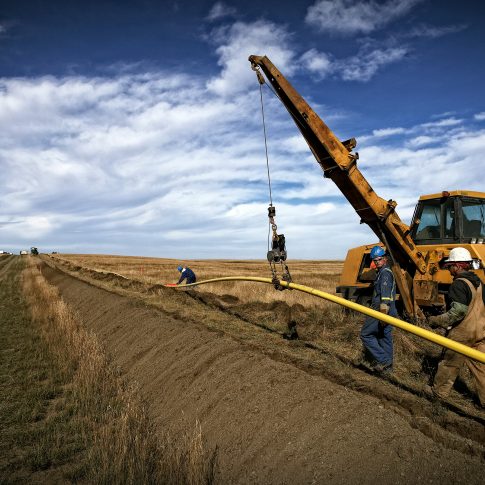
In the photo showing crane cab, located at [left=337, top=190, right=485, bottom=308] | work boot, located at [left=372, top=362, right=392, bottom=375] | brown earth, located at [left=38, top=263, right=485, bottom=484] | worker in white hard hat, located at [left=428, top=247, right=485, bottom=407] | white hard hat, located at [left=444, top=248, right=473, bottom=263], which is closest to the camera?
brown earth, located at [left=38, top=263, right=485, bottom=484]

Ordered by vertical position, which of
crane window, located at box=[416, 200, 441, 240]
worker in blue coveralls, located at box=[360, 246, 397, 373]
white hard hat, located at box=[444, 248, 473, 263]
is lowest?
worker in blue coveralls, located at box=[360, 246, 397, 373]

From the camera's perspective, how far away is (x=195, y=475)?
13.8 ft

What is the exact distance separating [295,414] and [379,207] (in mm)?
5256

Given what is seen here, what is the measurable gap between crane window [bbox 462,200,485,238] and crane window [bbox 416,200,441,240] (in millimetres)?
541

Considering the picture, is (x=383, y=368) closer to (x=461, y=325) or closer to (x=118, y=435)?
(x=461, y=325)

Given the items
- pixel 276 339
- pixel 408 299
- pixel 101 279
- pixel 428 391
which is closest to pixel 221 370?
pixel 276 339

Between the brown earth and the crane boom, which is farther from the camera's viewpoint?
the crane boom

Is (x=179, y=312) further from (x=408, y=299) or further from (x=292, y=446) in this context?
(x=292, y=446)

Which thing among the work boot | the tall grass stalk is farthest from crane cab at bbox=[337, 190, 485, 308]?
the tall grass stalk

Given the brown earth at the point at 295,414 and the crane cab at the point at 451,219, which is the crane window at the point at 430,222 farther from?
the brown earth at the point at 295,414

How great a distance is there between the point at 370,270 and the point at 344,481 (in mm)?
6907

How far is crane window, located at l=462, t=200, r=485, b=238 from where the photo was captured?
28.0ft

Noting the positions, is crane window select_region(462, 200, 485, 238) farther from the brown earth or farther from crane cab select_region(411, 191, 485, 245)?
the brown earth

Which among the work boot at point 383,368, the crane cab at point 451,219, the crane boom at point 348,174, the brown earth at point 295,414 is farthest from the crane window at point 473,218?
the brown earth at point 295,414
